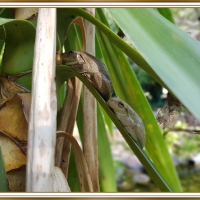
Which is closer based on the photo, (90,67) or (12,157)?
(12,157)

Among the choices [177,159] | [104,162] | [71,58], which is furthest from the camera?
[177,159]

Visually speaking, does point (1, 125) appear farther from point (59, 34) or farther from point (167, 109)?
point (167, 109)

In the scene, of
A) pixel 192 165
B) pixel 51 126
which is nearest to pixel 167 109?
pixel 51 126

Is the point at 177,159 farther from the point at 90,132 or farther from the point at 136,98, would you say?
the point at 90,132

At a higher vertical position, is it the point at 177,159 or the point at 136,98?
the point at 136,98

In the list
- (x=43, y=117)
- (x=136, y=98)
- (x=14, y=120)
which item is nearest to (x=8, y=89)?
(x=14, y=120)

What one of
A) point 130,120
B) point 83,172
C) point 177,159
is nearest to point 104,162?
point 130,120

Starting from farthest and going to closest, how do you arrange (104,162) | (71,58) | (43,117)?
(104,162) → (71,58) → (43,117)
